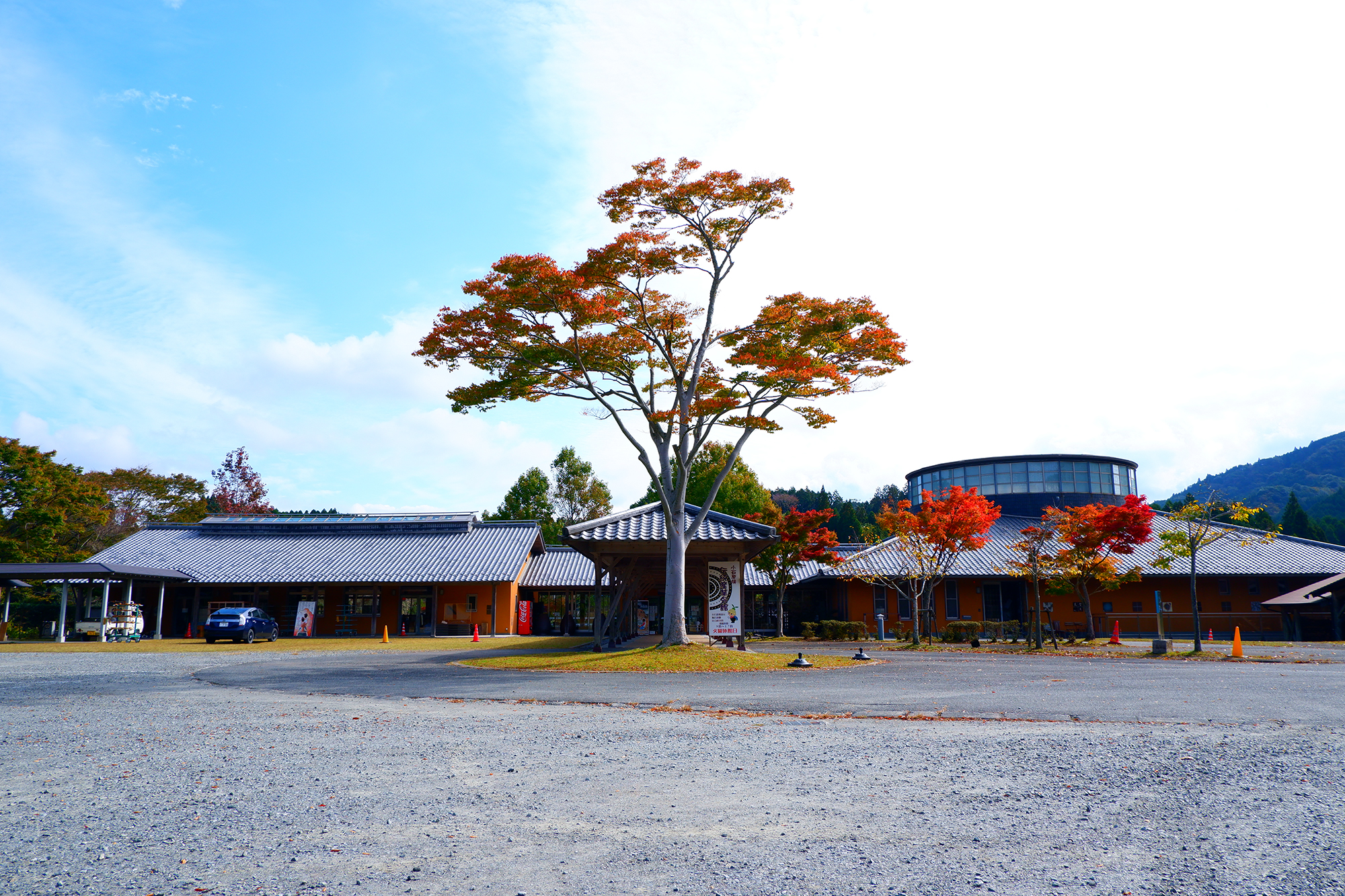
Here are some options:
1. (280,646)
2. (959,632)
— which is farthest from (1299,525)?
(280,646)

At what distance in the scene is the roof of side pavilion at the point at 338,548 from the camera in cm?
3612

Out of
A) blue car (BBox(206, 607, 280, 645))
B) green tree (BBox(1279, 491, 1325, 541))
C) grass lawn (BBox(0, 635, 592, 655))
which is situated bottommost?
grass lawn (BBox(0, 635, 592, 655))

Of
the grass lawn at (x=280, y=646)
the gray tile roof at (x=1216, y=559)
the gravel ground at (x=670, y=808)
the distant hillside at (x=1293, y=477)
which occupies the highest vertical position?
the distant hillside at (x=1293, y=477)

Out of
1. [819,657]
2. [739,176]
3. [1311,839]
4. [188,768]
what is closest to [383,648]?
[819,657]

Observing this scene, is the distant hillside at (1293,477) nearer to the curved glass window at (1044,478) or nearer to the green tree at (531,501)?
the curved glass window at (1044,478)

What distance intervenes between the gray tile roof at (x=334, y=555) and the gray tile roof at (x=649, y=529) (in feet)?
45.1

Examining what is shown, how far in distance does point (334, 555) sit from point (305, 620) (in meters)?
3.99

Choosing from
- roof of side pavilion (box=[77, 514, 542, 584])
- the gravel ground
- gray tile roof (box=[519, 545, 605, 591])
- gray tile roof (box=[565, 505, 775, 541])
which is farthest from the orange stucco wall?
the gravel ground

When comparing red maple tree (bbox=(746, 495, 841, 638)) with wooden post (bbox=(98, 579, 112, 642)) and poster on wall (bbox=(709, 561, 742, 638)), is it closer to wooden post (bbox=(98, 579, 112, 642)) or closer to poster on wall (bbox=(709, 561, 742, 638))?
poster on wall (bbox=(709, 561, 742, 638))

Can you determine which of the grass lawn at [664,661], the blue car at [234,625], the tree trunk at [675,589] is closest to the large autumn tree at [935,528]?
the grass lawn at [664,661]

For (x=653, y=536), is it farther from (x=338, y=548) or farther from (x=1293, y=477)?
(x=1293, y=477)

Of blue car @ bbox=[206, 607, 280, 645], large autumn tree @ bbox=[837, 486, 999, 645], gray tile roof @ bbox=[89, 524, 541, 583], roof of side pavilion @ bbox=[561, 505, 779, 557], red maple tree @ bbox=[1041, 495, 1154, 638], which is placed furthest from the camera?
gray tile roof @ bbox=[89, 524, 541, 583]

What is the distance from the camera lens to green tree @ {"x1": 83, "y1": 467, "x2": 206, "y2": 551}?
50.3 m

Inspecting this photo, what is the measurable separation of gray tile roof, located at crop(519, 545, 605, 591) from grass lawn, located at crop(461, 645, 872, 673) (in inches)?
775
